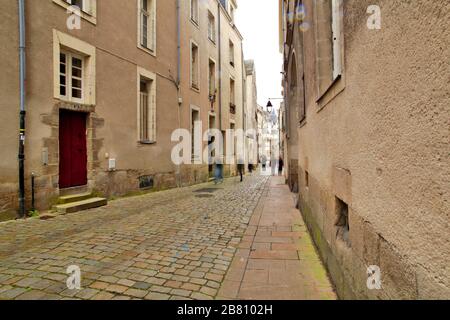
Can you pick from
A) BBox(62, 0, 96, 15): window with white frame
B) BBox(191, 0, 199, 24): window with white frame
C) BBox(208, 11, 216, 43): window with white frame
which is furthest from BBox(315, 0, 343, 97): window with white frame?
BBox(208, 11, 216, 43): window with white frame

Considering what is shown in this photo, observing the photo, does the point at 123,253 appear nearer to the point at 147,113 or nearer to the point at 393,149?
the point at 393,149

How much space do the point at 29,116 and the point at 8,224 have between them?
6.99ft

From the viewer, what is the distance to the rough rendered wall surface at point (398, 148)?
111 centimetres

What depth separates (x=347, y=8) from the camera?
227cm

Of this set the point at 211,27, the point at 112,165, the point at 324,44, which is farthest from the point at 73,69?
the point at 211,27

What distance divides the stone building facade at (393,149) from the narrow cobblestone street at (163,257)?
80 centimetres

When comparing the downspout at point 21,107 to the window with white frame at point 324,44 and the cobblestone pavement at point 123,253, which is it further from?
the window with white frame at point 324,44

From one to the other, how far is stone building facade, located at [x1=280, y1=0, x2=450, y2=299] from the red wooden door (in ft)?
20.9

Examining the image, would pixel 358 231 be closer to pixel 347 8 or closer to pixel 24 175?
pixel 347 8

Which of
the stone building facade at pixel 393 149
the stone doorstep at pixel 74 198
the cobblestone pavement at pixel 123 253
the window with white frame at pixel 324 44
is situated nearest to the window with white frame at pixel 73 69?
the stone doorstep at pixel 74 198

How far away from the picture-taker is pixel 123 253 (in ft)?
11.8
